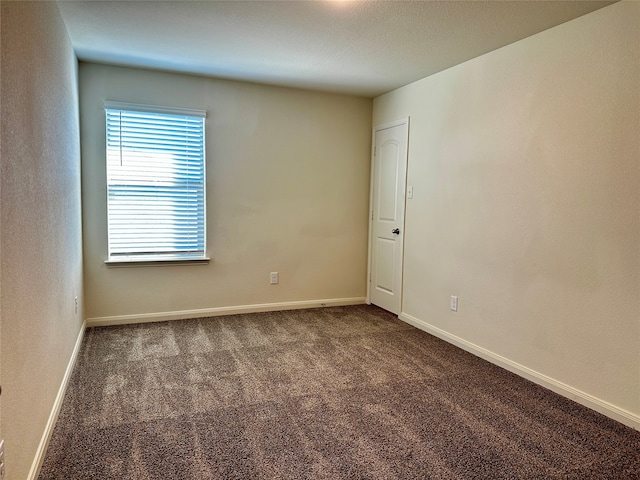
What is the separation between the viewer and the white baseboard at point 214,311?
395cm

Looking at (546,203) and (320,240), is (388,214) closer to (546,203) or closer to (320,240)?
(320,240)

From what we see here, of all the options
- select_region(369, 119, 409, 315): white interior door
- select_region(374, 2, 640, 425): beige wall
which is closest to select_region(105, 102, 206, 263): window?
select_region(369, 119, 409, 315): white interior door

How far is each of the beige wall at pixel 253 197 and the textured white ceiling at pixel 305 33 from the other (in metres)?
0.33

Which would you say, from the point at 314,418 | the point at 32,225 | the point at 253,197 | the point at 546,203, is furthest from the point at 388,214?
the point at 32,225

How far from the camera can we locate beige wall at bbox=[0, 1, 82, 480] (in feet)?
4.89

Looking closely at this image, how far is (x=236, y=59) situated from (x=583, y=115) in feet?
8.53

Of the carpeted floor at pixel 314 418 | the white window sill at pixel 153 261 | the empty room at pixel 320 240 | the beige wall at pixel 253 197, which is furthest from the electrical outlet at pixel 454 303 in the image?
the white window sill at pixel 153 261

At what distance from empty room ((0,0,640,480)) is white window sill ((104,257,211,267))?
4 cm

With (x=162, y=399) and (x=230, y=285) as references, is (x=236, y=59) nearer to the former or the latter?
(x=230, y=285)

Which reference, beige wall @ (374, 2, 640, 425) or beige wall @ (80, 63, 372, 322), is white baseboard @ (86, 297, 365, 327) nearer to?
beige wall @ (80, 63, 372, 322)

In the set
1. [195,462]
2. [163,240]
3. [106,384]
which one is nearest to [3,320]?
[195,462]

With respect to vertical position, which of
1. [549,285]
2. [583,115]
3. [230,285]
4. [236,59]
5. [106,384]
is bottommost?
[106,384]

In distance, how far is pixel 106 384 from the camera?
8.93 feet

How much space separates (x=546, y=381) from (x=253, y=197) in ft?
10.0
